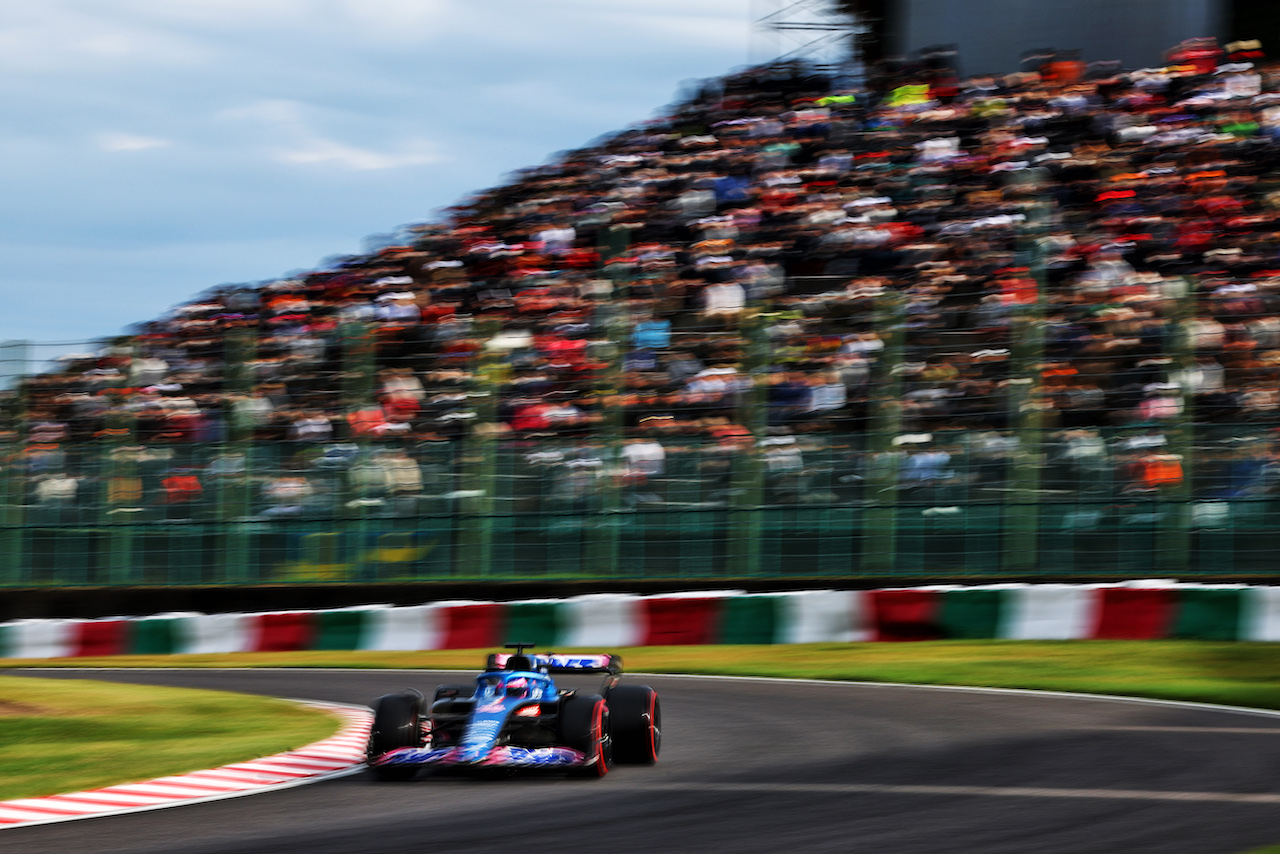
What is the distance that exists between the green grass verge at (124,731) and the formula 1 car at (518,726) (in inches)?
47.3

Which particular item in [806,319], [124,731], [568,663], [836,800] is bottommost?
[124,731]

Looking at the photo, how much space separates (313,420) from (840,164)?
24.9 ft

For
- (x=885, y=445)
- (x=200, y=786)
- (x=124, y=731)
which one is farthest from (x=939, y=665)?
(x=200, y=786)

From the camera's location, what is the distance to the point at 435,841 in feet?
22.4

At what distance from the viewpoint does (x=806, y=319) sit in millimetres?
19469

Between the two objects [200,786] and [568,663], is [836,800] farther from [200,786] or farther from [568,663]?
[200,786]

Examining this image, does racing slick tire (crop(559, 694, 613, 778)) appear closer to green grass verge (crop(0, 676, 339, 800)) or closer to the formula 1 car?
the formula 1 car

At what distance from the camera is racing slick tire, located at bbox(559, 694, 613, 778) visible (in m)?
8.87

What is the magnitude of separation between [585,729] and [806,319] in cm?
1113

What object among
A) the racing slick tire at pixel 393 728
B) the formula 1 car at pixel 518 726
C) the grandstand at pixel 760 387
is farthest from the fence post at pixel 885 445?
the racing slick tire at pixel 393 728

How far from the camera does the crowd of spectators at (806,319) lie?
58.2 ft

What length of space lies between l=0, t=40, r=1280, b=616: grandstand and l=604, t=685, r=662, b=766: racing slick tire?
9.03 m

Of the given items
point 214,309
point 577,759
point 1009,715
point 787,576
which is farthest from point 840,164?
point 577,759

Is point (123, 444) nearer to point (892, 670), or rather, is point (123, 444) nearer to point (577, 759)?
point (892, 670)
